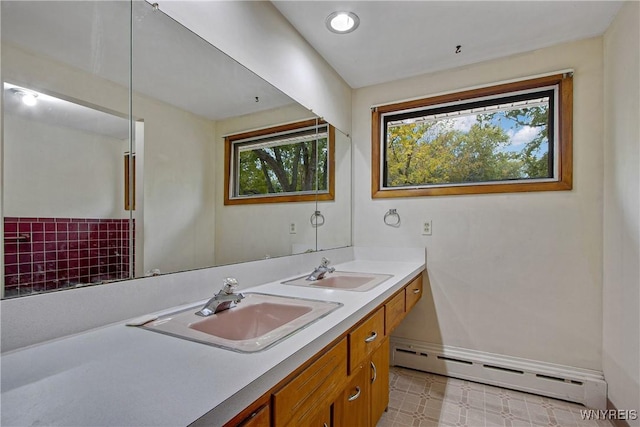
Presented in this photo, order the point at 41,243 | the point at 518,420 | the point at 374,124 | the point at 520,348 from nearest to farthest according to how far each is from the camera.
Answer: the point at 41,243
the point at 518,420
the point at 520,348
the point at 374,124

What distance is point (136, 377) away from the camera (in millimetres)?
602

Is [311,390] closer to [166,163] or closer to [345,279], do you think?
[166,163]

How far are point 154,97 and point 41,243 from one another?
0.59 meters

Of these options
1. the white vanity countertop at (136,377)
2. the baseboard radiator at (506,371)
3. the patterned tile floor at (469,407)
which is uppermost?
the white vanity countertop at (136,377)

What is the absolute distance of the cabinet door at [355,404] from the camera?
4.06 feet

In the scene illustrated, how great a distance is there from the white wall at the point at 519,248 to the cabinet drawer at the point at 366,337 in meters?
1.11

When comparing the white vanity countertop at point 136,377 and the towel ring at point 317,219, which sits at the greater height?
the towel ring at point 317,219

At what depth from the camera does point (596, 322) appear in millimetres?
1923

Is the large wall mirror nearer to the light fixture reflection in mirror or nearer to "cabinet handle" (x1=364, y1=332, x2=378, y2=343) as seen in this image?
the light fixture reflection in mirror

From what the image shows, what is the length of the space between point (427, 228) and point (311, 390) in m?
1.76

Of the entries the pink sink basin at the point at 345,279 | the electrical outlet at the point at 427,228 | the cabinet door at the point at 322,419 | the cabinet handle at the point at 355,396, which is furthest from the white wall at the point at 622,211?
the cabinet door at the point at 322,419

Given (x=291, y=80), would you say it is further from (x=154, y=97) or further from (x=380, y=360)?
(x=380, y=360)

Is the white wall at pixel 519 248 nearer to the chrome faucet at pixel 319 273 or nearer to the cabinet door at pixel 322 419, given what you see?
the chrome faucet at pixel 319 273

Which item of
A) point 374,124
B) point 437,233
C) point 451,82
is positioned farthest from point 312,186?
point 451,82
